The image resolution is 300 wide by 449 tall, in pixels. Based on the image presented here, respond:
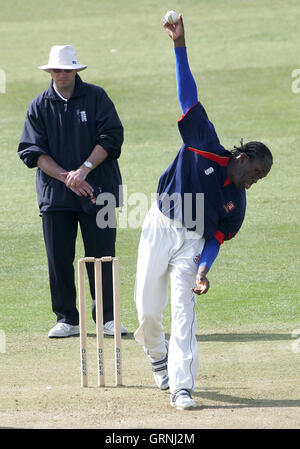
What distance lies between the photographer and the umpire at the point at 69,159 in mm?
8039

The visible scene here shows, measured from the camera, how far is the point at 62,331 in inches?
321

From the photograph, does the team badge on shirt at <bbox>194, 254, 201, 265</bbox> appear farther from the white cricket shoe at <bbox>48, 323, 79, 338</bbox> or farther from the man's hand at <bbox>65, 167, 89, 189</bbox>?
the white cricket shoe at <bbox>48, 323, 79, 338</bbox>

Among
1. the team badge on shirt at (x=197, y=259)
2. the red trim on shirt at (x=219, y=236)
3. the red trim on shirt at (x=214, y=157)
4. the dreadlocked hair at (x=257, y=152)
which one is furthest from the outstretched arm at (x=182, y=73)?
the team badge on shirt at (x=197, y=259)

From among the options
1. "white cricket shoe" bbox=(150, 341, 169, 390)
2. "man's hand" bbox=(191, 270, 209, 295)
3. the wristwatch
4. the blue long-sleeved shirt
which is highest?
the blue long-sleeved shirt

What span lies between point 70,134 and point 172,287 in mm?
2177

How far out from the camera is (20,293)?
9.55 m

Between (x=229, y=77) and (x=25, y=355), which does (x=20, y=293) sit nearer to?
(x=25, y=355)

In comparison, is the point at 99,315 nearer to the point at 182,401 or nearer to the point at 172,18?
the point at 182,401

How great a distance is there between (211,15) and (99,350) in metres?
16.4

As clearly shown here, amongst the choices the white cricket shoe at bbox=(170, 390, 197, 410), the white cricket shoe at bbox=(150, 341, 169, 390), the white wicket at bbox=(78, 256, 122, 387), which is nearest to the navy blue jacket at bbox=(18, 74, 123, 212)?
the white wicket at bbox=(78, 256, 122, 387)

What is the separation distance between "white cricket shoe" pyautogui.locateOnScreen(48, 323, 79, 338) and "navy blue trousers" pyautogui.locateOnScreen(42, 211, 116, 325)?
1.9 inches

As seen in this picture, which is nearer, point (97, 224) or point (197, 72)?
point (97, 224)

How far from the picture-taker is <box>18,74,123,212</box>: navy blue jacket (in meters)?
8.09

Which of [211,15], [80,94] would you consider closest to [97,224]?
[80,94]
